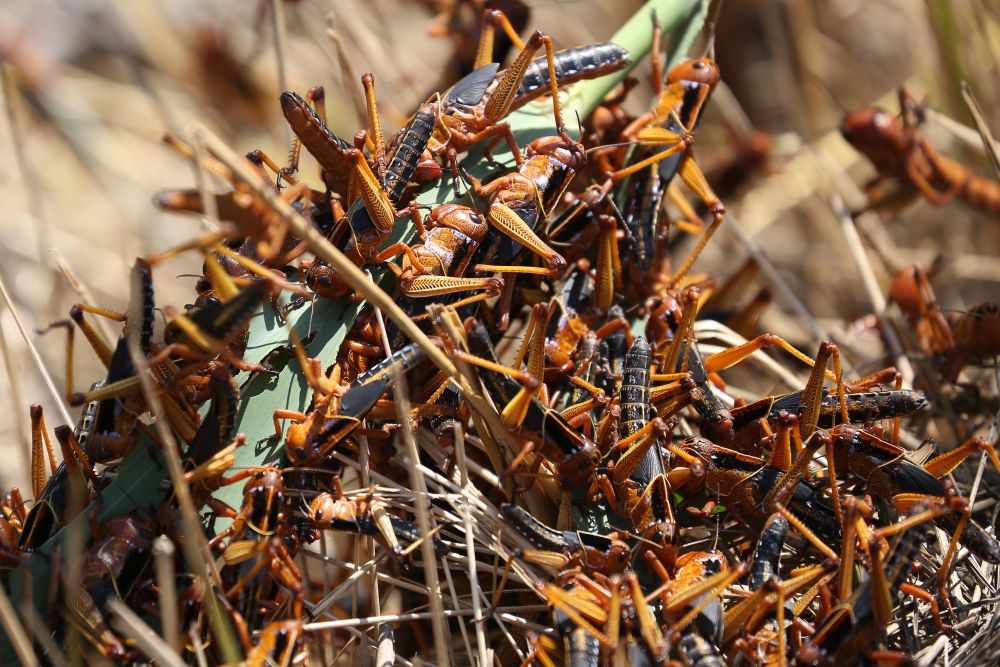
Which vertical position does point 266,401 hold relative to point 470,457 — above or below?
above

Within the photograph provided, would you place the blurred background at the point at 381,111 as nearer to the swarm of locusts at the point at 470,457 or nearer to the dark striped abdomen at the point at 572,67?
the dark striped abdomen at the point at 572,67

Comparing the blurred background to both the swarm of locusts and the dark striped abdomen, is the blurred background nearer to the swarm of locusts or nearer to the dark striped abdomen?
the dark striped abdomen

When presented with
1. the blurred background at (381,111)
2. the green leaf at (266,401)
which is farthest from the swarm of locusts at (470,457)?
the blurred background at (381,111)

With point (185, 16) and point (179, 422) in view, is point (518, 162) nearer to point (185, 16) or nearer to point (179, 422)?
point (179, 422)

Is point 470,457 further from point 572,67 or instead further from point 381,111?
point 381,111

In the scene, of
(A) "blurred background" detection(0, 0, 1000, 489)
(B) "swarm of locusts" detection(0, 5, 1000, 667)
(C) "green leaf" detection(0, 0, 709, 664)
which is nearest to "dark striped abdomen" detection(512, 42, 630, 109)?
(B) "swarm of locusts" detection(0, 5, 1000, 667)

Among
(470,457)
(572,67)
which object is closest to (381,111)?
(572,67)
